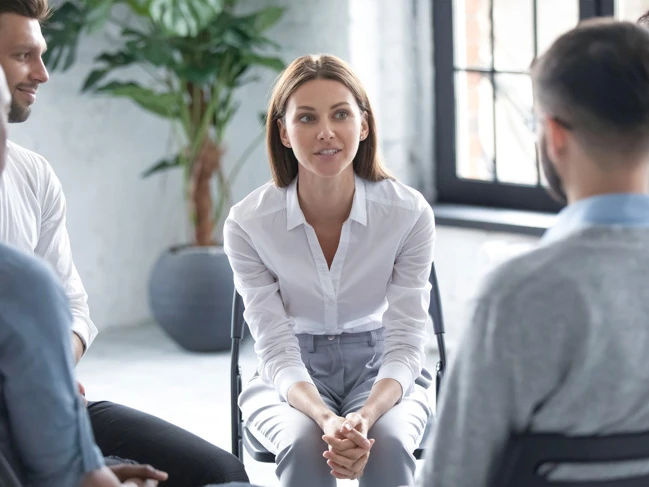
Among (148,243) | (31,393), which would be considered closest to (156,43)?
(148,243)

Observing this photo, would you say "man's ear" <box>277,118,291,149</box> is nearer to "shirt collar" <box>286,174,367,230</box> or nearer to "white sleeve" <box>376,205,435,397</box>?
"shirt collar" <box>286,174,367,230</box>

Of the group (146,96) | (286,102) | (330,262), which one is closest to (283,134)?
(286,102)

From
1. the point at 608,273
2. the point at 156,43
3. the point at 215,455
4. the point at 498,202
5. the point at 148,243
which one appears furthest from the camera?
the point at 148,243

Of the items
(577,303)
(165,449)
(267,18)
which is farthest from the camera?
(267,18)

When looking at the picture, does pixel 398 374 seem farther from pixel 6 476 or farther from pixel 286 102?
pixel 6 476

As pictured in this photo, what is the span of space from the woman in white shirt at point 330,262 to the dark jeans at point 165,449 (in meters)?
0.23

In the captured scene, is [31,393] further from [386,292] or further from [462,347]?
[386,292]

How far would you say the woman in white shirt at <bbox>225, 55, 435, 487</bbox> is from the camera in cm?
222

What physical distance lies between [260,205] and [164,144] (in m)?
2.52

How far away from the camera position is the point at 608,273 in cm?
115

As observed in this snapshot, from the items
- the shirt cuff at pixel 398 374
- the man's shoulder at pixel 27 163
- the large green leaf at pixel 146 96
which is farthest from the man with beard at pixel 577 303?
the large green leaf at pixel 146 96

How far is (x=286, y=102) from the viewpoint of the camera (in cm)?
232

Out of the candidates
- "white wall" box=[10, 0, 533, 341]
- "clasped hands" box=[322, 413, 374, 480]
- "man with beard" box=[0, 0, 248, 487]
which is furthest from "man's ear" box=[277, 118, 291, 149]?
"white wall" box=[10, 0, 533, 341]

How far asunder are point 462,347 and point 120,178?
3609 millimetres
